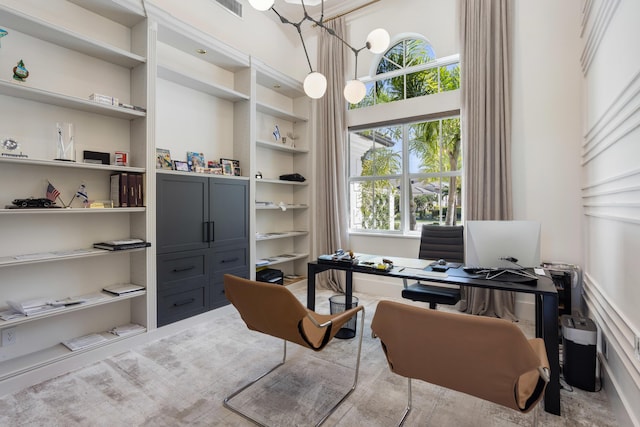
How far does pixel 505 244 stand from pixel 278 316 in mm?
1669

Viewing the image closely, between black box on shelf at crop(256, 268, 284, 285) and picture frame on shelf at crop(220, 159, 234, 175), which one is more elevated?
picture frame on shelf at crop(220, 159, 234, 175)

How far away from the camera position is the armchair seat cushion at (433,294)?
265 centimetres

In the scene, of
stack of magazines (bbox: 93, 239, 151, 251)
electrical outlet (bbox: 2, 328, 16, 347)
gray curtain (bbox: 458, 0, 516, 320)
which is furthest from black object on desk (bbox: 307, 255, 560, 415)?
electrical outlet (bbox: 2, 328, 16, 347)

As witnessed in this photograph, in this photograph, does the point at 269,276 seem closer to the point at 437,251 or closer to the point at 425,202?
the point at 437,251

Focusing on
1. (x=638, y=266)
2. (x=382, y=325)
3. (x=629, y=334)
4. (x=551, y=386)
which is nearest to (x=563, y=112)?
(x=638, y=266)

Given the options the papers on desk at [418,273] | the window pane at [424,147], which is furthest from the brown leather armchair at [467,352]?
the window pane at [424,147]

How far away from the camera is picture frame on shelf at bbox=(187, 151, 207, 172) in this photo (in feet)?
11.5

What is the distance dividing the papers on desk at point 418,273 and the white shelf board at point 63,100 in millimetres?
2610

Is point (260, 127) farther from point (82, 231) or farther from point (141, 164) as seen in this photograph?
point (82, 231)

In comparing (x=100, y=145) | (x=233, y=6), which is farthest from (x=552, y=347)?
(x=233, y=6)

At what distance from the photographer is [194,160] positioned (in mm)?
3561

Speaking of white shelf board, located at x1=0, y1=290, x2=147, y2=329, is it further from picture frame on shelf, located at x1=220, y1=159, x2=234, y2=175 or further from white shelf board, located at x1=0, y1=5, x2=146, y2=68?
white shelf board, located at x1=0, y1=5, x2=146, y2=68

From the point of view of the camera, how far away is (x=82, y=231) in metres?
2.74

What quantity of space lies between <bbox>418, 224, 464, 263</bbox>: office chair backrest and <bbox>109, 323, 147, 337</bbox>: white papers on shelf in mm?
2796
